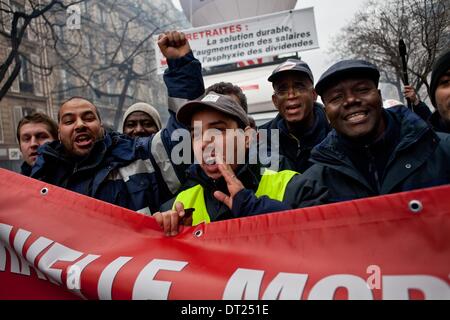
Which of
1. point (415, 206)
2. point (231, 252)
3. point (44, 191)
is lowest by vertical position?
point (231, 252)

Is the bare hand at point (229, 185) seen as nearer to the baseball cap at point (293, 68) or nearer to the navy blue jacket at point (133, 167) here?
the navy blue jacket at point (133, 167)

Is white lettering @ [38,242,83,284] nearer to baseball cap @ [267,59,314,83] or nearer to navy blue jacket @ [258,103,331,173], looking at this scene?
navy blue jacket @ [258,103,331,173]

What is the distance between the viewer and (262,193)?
1959 mm

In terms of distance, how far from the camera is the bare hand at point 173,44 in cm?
247

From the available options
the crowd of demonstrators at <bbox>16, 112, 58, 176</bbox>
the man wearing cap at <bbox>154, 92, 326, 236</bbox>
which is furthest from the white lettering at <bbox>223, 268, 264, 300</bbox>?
the crowd of demonstrators at <bbox>16, 112, 58, 176</bbox>

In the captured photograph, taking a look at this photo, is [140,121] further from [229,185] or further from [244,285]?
[244,285]

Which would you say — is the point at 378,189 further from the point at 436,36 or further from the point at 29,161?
the point at 436,36

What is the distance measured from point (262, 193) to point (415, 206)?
78cm

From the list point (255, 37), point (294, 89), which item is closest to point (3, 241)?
point (294, 89)

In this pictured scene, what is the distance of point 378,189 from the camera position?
1.92 metres

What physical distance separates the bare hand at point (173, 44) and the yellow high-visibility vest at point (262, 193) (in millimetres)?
931

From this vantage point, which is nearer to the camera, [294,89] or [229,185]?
[229,185]

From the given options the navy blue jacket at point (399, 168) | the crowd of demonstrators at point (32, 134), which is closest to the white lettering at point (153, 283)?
the navy blue jacket at point (399, 168)
